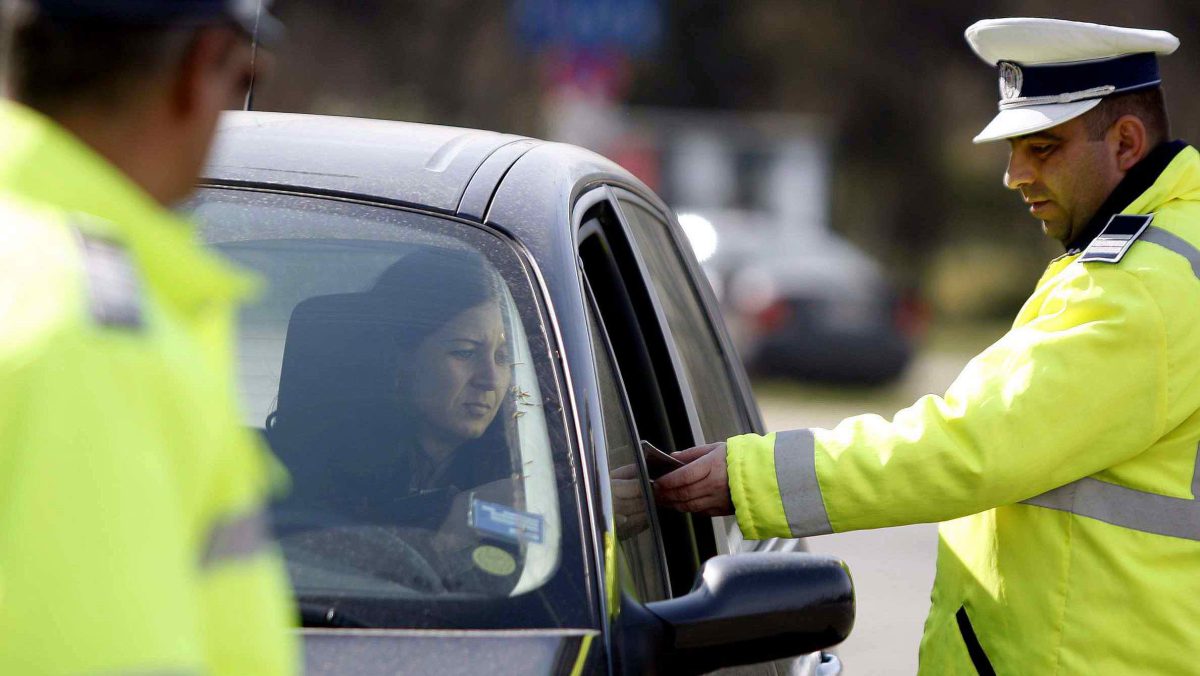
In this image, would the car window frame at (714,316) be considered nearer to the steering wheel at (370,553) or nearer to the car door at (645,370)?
the car door at (645,370)

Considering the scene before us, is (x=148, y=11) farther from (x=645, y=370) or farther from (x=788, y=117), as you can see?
(x=788, y=117)

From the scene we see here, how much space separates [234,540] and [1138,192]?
2.09 metres

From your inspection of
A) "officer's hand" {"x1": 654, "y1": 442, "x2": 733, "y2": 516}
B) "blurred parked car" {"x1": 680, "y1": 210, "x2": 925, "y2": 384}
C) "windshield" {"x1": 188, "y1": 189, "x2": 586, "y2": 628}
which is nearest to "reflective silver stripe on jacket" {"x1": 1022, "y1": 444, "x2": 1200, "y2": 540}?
"officer's hand" {"x1": 654, "y1": 442, "x2": 733, "y2": 516}

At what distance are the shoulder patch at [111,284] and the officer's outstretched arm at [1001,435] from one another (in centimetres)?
179

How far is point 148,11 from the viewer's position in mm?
963

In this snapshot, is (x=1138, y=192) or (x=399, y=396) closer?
(x=399, y=396)

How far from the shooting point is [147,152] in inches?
38.7

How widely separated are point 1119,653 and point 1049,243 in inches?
1119

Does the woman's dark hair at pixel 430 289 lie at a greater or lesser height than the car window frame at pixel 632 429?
greater

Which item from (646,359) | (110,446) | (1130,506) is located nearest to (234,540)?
(110,446)

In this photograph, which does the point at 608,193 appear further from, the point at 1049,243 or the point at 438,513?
the point at 1049,243

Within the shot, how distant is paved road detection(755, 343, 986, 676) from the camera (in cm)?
471

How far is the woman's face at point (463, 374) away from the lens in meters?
2.16

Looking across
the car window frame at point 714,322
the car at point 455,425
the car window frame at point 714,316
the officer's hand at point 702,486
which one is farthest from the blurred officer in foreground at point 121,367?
the car window frame at point 714,316
